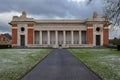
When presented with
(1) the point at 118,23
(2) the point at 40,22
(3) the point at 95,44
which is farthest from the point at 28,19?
(1) the point at 118,23

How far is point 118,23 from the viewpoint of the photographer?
71.2 feet

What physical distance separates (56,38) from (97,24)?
16500 millimetres

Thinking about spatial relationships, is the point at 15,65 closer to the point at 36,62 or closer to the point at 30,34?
the point at 36,62

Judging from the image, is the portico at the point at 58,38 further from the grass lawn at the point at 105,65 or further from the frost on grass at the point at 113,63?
the frost on grass at the point at 113,63

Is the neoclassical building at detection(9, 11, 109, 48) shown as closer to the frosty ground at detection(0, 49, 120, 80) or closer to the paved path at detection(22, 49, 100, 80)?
the frosty ground at detection(0, 49, 120, 80)

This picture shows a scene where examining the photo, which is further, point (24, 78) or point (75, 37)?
point (75, 37)

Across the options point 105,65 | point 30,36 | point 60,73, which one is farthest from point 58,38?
point 60,73

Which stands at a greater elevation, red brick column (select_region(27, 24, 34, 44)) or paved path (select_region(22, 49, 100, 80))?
red brick column (select_region(27, 24, 34, 44))

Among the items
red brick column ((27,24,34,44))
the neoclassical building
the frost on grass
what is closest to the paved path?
the frost on grass

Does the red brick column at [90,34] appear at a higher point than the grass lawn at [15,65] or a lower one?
higher

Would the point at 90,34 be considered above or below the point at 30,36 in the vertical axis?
above

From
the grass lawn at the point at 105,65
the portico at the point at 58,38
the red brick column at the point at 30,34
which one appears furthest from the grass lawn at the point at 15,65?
the portico at the point at 58,38

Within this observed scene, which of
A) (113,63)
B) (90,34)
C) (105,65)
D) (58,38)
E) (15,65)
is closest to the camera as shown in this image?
(15,65)

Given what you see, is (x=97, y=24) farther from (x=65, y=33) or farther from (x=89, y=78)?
(x=89, y=78)
